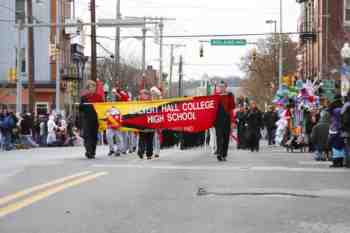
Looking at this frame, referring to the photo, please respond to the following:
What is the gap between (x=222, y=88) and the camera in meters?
19.7

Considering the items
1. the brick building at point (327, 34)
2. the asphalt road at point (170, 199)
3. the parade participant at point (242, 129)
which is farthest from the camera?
the brick building at point (327, 34)

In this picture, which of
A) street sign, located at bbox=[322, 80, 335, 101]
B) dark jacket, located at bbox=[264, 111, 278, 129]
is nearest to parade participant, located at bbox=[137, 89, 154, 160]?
street sign, located at bbox=[322, 80, 335, 101]

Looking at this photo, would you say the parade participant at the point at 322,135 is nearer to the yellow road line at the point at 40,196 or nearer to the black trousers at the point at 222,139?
the black trousers at the point at 222,139

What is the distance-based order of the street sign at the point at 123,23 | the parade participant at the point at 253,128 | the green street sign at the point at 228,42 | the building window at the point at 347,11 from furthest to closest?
the building window at the point at 347,11, the green street sign at the point at 228,42, the street sign at the point at 123,23, the parade participant at the point at 253,128

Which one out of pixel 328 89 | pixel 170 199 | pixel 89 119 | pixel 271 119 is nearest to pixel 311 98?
pixel 328 89

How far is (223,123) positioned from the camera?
1897 centimetres

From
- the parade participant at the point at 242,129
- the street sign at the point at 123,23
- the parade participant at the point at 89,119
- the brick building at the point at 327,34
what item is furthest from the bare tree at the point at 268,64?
the parade participant at the point at 89,119

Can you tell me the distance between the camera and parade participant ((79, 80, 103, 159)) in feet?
63.3

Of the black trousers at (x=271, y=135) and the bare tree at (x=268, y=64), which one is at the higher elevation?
the bare tree at (x=268, y=64)

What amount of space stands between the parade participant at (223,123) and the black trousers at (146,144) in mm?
1608

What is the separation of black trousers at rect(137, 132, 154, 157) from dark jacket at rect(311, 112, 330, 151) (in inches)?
176

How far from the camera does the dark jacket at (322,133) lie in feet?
67.8

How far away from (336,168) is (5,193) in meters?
8.50

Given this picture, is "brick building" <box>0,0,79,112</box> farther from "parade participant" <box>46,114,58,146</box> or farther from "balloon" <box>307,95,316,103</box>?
"balloon" <box>307,95,316,103</box>
